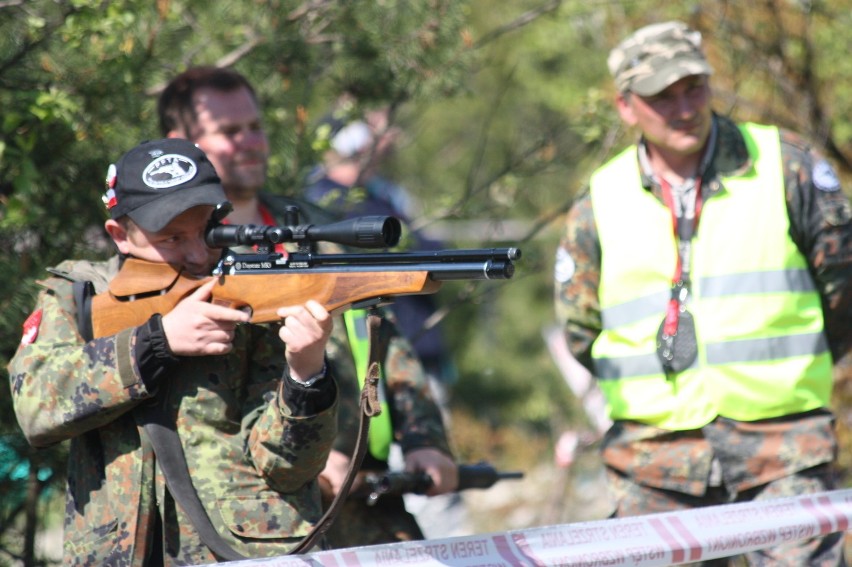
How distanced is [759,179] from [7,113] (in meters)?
2.78

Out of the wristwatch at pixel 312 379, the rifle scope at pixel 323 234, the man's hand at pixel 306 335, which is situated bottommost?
the wristwatch at pixel 312 379

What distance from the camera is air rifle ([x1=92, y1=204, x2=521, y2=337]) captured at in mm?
3191

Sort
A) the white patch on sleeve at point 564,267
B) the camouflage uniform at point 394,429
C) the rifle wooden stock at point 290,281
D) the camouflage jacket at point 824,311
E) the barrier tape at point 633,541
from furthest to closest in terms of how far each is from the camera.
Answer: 1. the white patch on sleeve at point 564,267
2. the camouflage uniform at point 394,429
3. the camouflage jacket at point 824,311
4. the barrier tape at point 633,541
5. the rifle wooden stock at point 290,281

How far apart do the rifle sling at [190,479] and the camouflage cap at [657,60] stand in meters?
1.84

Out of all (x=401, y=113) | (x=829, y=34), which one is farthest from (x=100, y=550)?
(x=829, y=34)

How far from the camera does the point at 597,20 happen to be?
790 centimetres

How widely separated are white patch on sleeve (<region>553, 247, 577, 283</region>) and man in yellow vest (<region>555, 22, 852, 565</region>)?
0.10ft

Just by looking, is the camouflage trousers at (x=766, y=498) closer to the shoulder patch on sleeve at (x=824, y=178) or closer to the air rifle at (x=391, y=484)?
the air rifle at (x=391, y=484)

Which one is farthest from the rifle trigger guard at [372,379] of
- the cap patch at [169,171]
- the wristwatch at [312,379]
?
the cap patch at [169,171]

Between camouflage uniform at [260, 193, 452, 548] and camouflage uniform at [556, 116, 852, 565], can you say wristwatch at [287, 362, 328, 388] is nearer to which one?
camouflage uniform at [260, 193, 452, 548]

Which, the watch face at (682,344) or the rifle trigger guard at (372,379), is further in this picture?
the watch face at (682,344)

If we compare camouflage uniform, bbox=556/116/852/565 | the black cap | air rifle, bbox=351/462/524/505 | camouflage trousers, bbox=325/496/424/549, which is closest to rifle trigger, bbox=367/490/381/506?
air rifle, bbox=351/462/524/505

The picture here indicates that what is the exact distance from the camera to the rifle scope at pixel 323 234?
324 cm

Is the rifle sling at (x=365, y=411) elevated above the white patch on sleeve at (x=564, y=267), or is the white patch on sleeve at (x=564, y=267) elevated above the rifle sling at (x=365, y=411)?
the rifle sling at (x=365, y=411)
